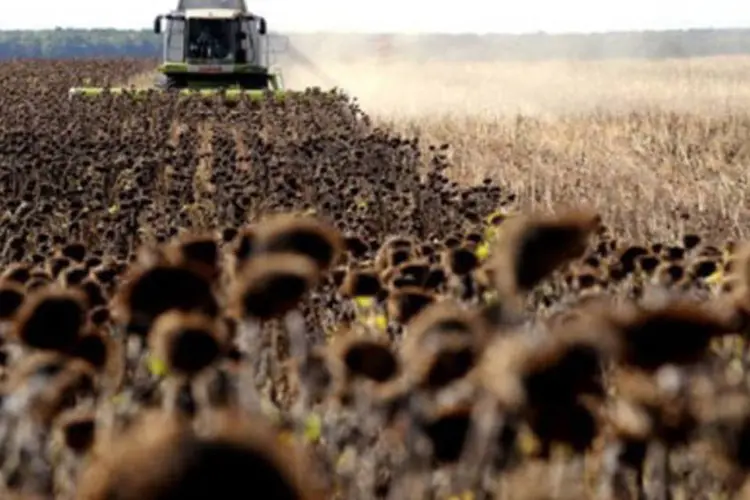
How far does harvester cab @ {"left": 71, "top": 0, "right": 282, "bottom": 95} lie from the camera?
23.9m

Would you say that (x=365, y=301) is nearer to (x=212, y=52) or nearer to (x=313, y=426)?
(x=313, y=426)

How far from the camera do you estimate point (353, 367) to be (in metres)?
2.88

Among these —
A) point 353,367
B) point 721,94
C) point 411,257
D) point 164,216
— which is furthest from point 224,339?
point 721,94

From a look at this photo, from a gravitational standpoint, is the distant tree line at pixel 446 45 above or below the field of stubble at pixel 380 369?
below

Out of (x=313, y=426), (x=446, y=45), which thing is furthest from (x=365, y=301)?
(x=446, y=45)

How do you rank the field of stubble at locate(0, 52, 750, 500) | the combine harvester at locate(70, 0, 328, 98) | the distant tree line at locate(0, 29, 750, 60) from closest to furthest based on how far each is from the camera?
the field of stubble at locate(0, 52, 750, 500)
the combine harvester at locate(70, 0, 328, 98)
the distant tree line at locate(0, 29, 750, 60)

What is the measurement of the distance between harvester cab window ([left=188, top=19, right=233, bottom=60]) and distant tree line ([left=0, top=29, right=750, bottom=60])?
20132 millimetres

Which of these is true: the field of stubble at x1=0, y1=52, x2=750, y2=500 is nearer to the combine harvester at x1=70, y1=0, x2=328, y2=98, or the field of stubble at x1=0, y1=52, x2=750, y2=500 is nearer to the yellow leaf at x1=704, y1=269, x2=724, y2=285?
the yellow leaf at x1=704, y1=269, x2=724, y2=285

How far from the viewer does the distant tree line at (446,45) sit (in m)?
48.8

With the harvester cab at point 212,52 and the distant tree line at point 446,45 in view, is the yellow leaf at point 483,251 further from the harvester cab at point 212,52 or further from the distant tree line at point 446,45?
the distant tree line at point 446,45

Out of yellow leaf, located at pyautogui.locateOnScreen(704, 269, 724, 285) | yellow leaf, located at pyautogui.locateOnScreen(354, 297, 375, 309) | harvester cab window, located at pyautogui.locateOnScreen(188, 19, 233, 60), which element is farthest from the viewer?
harvester cab window, located at pyautogui.locateOnScreen(188, 19, 233, 60)

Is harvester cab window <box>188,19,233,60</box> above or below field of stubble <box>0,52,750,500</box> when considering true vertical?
below

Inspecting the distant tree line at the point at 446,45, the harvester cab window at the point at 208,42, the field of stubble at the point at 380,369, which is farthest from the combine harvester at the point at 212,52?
the distant tree line at the point at 446,45

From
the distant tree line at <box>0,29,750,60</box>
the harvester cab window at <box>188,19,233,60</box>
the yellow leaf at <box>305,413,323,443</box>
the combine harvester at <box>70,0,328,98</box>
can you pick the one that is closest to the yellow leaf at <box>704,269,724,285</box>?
the yellow leaf at <box>305,413,323,443</box>
